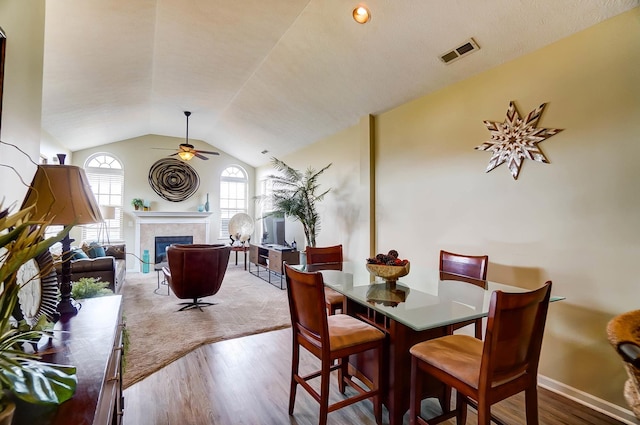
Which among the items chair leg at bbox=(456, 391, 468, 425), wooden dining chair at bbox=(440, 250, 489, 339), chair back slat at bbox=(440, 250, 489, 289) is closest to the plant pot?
chair leg at bbox=(456, 391, 468, 425)

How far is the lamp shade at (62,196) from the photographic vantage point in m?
1.35

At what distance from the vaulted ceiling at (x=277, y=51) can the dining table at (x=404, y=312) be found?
1985 millimetres

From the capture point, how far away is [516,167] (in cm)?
258

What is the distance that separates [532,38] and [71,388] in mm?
3348

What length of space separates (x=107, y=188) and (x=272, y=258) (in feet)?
Result: 13.6

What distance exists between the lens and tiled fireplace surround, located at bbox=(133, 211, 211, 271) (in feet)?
22.2

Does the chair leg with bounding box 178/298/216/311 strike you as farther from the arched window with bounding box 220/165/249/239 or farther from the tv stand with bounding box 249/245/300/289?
the arched window with bounding box 220/165/249/239

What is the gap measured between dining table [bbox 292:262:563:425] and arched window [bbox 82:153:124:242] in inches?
244

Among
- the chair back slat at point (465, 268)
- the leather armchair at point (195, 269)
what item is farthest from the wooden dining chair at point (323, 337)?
the leather armchair at point (195, 269)

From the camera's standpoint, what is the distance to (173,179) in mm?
7242

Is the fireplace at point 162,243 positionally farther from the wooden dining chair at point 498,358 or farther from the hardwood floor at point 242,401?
the wooden dining chair at point 498,358

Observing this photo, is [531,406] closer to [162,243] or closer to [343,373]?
[343,373]

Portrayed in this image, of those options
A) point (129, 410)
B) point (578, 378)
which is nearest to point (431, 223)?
point (578, 378)

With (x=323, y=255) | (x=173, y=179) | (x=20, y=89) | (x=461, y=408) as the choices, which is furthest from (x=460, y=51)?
(x=173, y=179)
